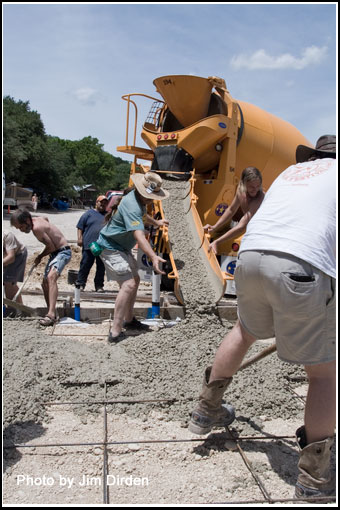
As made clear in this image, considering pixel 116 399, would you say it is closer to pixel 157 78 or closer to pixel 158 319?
pixel 158 319

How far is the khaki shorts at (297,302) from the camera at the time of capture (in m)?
1.98

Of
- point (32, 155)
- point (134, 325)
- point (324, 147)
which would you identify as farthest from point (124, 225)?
point (32, 155)

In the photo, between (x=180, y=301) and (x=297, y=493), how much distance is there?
3423mm

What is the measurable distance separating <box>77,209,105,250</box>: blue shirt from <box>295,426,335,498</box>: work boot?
203 inches

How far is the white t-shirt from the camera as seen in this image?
79.0 inches

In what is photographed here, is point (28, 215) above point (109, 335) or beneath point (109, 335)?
above

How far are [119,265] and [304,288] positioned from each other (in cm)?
293

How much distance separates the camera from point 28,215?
4.97 metres

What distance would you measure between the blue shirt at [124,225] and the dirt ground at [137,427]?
105cm

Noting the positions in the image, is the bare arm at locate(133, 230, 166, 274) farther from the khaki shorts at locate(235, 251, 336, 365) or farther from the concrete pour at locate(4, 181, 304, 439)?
the khaki shorts at locate(235, 251, 336, 365)

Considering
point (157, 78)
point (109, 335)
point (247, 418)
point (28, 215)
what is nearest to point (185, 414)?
point (247, 418)

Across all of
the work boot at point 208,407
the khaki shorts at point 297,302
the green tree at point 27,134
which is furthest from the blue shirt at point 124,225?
the green tree at point 27,134

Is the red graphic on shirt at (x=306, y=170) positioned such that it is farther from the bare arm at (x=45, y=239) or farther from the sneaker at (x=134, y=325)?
the bare arm at (x=45, y=239)

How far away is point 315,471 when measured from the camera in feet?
6.86
